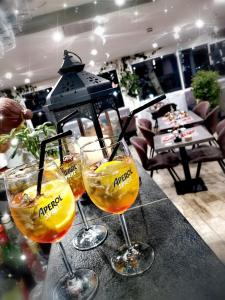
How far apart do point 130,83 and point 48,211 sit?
37.6ft

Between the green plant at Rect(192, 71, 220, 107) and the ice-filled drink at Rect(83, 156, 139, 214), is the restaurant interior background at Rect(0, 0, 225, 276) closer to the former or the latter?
the green plant at Rect(192, 71, 220, 107)

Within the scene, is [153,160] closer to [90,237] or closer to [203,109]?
[203,109]

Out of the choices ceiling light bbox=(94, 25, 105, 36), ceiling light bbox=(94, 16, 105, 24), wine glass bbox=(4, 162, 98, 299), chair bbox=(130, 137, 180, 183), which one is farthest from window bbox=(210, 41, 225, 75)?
wine glass bbox=(4, 162, 98, 299)

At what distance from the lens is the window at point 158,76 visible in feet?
40.2

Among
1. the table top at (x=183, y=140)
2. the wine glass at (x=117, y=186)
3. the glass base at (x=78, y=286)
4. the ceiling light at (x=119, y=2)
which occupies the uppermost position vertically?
the ceiling light at (x=119, y=2)

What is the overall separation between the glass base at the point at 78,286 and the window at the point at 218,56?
12387mm

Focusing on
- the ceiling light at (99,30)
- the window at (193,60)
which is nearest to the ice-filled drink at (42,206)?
the ceiling light at (99,30)

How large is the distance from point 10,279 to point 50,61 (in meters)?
7.63

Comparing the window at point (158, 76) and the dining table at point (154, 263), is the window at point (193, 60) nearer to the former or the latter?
the window at point (158, 76)

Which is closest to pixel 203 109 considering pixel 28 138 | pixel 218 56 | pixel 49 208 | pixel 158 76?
pixel 28 138

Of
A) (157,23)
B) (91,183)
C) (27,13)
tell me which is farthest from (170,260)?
(157,23)

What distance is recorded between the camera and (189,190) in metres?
3.63

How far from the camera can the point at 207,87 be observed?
8055 millimetres

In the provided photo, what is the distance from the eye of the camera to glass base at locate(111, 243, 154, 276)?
56cm
